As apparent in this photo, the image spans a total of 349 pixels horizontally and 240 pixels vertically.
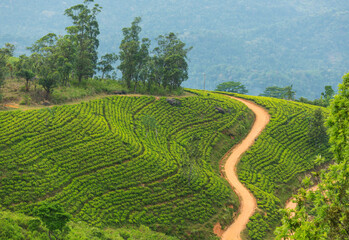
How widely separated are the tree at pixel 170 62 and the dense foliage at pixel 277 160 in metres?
20.8

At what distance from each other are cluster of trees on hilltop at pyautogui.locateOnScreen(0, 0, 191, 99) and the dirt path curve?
1904 cm

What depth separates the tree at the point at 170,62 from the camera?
61188 millimetres

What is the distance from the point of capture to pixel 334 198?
859 cm

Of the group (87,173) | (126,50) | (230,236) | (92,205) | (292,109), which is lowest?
(230,236)

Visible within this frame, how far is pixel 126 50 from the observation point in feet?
186

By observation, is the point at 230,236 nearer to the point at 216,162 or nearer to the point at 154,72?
the point at 216,162

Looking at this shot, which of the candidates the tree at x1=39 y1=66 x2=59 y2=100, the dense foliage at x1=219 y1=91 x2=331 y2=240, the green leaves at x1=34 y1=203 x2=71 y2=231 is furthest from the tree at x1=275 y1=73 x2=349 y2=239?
the tree at x1=39 y1=66 x2=59 y2=100

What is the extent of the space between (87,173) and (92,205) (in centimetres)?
446

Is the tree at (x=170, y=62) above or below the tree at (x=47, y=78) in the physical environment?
above

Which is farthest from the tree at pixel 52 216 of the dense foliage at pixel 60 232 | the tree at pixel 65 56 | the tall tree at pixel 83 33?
the tall tree at pixel 83 33

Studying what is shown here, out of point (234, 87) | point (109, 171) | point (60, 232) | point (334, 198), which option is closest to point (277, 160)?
point (109, 171)

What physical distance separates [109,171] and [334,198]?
27050 millimetres

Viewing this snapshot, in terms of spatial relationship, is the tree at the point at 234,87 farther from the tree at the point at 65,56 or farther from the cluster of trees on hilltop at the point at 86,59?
the tree at the point at 65,56

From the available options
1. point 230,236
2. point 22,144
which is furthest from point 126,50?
point 230,236
